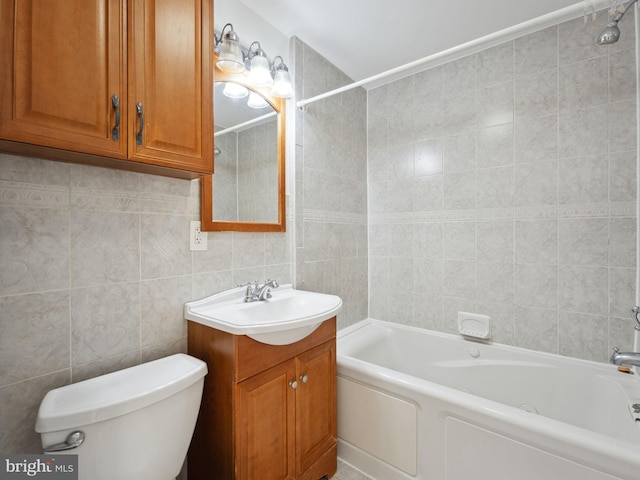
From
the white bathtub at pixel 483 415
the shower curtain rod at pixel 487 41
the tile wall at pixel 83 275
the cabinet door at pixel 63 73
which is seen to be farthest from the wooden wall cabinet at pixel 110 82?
the white bathtub at pixel 483 415

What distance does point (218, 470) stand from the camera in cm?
115

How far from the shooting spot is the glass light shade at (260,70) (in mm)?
1522

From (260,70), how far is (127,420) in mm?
1629

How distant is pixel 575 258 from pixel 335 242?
58.8 inches

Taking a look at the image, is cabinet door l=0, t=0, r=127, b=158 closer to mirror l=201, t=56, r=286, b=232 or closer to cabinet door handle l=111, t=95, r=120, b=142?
cabinet door handle l=111, t=95, r=120, b=142

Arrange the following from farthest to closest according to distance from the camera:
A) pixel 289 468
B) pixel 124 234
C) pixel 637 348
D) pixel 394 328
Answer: pixel 394 328 < pixel 637 348 < pixel 289 468 < pixel 124 234

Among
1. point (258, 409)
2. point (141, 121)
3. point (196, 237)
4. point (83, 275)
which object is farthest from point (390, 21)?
point (258, 409)

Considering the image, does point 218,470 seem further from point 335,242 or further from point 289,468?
point 335,242

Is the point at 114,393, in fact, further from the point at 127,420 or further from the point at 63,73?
the point at 63,73

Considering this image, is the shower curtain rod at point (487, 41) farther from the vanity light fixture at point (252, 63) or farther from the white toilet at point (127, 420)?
the white toilet at point (127, 420)

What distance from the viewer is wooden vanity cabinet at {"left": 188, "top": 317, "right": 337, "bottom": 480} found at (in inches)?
43.3

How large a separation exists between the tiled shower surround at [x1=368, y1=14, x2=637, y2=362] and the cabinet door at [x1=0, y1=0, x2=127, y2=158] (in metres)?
1.97

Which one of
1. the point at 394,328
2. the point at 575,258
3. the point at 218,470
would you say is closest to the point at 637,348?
the point at 575,258

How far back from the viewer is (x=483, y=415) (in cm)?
120
